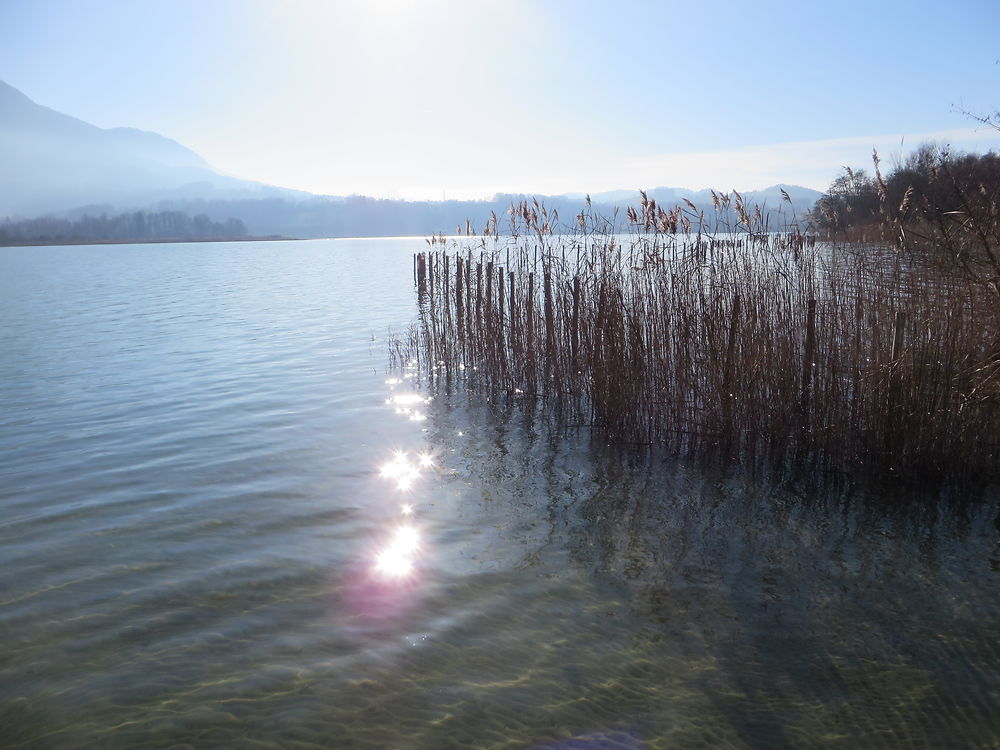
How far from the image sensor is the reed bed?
5844 millimetres

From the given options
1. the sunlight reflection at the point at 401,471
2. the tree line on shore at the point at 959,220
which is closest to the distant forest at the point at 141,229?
the sunlight reflection at the point at 401,471

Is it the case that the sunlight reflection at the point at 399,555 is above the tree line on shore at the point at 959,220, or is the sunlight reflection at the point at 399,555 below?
below

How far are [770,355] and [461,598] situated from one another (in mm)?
4137

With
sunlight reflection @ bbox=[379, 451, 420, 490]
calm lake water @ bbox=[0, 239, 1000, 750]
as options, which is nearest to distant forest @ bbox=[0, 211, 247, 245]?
sunlight reflection @ bbox=[379, 451, 420, 490]

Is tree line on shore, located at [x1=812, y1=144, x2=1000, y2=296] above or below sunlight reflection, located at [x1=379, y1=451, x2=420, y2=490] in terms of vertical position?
above

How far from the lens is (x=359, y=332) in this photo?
56.5ft

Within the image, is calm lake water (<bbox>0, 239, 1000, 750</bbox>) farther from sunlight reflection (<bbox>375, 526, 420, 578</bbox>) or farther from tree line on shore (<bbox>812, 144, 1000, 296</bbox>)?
tree line on shore (<bbox>812, 144, 1000, 296</bbox>)

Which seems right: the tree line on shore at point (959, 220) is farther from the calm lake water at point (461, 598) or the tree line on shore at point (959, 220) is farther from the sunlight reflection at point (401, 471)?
the sunlight reflection at point (401, 471)

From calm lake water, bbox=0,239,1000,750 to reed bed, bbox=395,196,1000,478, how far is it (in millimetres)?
636

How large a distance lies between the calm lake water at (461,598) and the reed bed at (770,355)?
0.64m

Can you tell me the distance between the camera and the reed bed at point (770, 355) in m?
5.84

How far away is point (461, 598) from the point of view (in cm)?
433

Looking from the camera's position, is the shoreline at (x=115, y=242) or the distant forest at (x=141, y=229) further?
the distant forest at (x=141, y=229)

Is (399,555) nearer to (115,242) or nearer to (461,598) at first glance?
(461,598)
